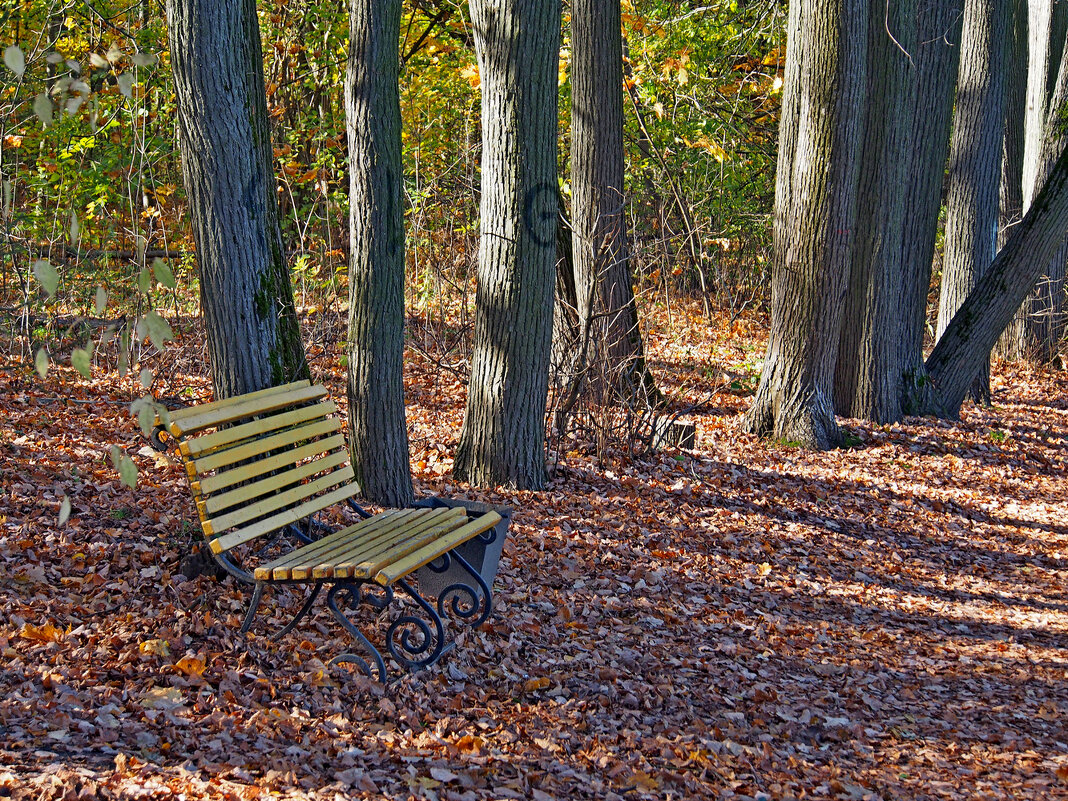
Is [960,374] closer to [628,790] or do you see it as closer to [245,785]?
[628,790]

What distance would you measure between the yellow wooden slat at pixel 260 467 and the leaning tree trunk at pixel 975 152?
9.42 meters

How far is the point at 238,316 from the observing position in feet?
15.0

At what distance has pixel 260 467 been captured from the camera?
13.8ft

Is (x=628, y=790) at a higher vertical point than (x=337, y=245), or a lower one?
lower

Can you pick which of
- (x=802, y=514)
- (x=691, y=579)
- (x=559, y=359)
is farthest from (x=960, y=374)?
(x=691, y=579)

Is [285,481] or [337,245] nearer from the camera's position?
[285,481]

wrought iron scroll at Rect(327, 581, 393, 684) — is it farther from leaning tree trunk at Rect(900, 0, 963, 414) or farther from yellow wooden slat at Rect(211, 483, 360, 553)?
leaning tree trunk at Rect(900, 0, 963, 414)

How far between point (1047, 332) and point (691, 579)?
10394 mm

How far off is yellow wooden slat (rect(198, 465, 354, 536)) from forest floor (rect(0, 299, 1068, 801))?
47cm

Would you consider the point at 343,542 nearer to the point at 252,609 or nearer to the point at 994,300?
the point at 252,609

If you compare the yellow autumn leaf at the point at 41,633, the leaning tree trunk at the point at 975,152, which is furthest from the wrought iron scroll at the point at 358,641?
the leaning tree trunk at the point at 975,152

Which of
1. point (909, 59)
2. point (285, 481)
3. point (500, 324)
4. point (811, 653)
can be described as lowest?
point (811, 653)

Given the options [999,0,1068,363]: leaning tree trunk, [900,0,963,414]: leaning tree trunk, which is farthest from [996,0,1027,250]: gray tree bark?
[900,0,963,414]: leaning tree trunk

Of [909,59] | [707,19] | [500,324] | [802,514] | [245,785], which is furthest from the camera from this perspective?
[707,19]
